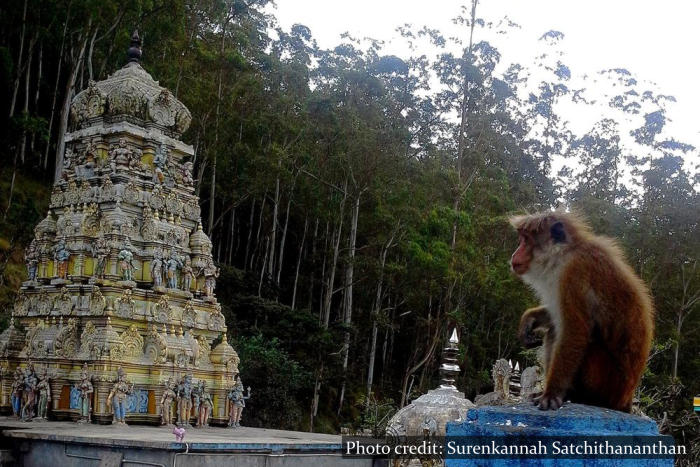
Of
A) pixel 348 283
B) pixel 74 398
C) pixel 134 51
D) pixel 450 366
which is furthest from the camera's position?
pixel 348 283

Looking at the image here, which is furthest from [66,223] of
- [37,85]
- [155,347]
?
[37,85]

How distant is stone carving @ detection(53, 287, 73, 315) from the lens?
14.3m

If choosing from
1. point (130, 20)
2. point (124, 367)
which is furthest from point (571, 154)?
point (124, 367)

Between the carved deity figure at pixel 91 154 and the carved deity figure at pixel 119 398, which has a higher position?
the carved deity figure at pixel 91 154

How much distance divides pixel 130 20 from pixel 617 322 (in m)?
22.1

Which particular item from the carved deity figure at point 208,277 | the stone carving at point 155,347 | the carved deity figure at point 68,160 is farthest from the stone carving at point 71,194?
the stone carving at point 155,347

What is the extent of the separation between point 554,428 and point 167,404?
12.4 m

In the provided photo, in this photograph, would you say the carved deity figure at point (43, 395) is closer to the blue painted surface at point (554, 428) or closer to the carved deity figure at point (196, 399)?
the carved deity figure at point (196, 399)

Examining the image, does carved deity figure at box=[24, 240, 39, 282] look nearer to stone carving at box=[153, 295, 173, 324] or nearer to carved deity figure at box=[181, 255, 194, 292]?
stone carving at box=[153, 295, 173, 324]

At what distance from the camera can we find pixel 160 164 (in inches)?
614

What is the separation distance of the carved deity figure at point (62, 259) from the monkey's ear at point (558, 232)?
1336cm

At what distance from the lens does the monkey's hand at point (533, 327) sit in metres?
2.98

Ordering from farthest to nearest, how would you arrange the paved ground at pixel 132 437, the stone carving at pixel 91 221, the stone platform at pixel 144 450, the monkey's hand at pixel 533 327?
the stone carving at pixel 91 221 → the paved ground at pixel 132 437 → the stone platform at pixel 144 450 → the monkey's hand at pixel 533 327

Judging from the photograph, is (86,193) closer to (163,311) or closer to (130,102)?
(130,102)
